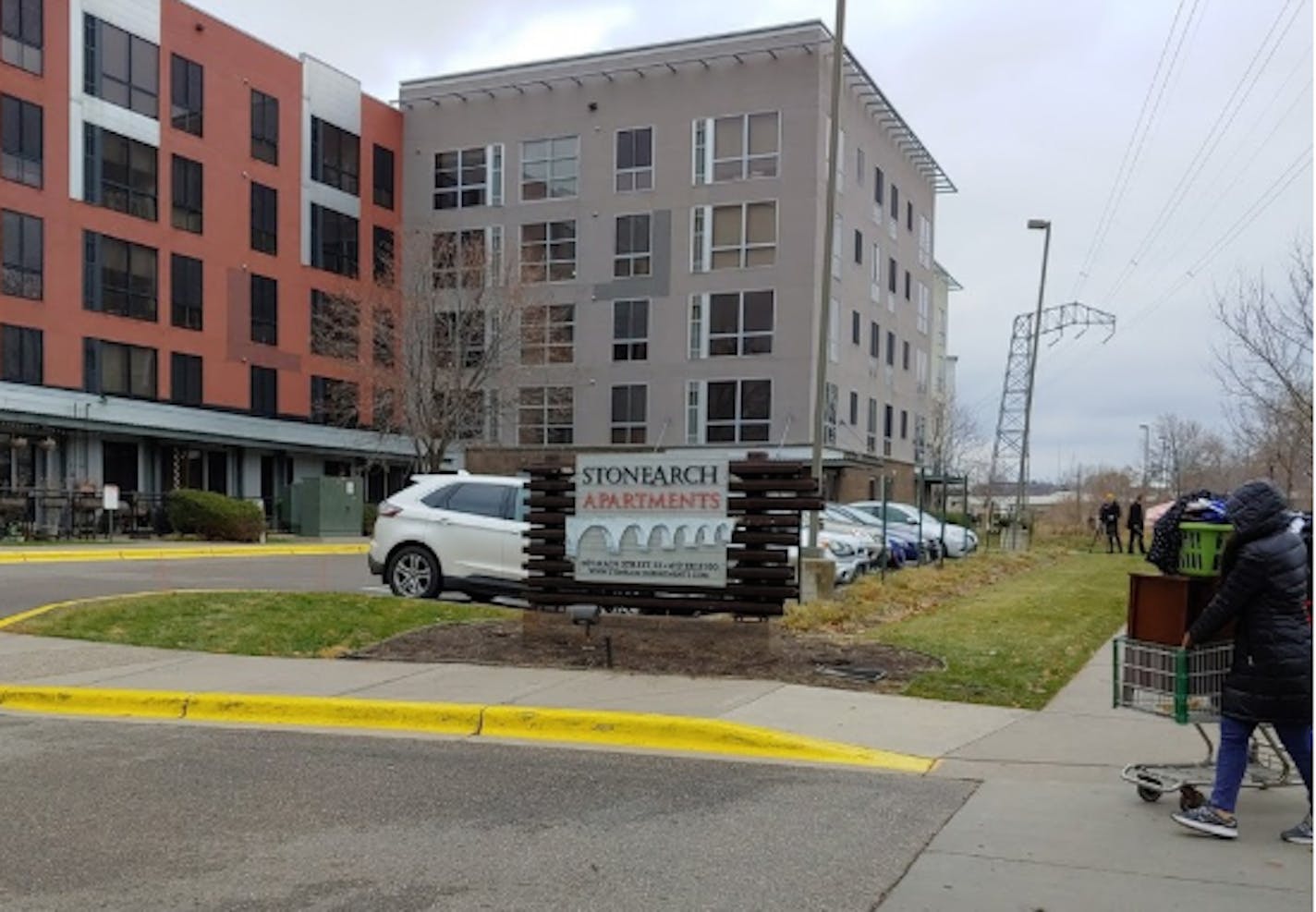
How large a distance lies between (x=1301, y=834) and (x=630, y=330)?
3717cm

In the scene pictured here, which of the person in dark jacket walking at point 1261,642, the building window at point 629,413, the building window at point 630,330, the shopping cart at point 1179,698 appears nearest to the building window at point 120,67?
the building window at point 630,330

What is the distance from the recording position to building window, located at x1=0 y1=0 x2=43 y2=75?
1223 inches

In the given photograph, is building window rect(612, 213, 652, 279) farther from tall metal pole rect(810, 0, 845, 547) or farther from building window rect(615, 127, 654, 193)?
tall metal pole rect(810, 0, 845, 547)

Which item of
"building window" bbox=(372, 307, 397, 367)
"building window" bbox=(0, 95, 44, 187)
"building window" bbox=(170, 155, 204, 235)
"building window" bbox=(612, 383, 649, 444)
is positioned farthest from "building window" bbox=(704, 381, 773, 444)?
"building window" bbox=(0, 95, 44, 187)

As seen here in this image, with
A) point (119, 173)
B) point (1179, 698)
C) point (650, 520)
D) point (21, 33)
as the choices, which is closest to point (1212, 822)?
point (1179, 698)

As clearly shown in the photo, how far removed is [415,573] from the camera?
1366 centimetres

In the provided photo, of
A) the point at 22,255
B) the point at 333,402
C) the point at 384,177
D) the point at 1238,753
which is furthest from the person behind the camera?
the point at 384,177

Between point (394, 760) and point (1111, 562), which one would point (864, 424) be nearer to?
point (1111, 562)

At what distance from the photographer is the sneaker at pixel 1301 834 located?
514 centimetres

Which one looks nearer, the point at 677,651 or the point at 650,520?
the point at 677,651

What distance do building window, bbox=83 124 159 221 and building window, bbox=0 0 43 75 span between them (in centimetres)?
229

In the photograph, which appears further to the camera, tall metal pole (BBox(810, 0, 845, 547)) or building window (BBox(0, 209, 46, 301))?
building window (BBox(0, 209, 46, 301))

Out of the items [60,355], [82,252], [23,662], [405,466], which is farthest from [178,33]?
[23,662]

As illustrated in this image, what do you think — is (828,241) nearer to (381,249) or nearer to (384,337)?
(384,337)
